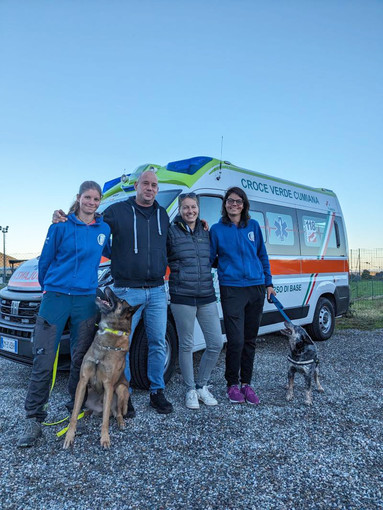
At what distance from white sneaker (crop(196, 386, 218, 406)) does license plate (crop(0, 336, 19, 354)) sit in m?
1.93

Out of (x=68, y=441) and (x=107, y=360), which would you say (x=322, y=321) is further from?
(x=68, y=441)

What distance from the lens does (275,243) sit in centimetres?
585

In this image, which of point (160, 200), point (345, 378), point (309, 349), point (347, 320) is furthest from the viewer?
point (347, 320)

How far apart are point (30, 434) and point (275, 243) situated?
4.18 metres

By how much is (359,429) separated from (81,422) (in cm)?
237

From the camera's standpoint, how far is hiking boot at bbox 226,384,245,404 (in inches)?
149

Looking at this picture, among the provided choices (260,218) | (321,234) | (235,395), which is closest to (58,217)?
(235,395)

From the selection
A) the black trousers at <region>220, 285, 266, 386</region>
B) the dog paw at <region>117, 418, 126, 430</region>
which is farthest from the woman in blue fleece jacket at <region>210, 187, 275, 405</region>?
the dog paw at <region>117, 418, 126, 430</region>

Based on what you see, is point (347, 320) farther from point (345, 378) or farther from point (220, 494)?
point (220, 494)

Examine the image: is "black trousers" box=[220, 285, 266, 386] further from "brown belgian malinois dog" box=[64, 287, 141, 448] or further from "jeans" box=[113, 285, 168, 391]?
"brown belgian malinois dog" box=[64, 287, 141, 448]

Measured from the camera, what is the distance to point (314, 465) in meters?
2.62

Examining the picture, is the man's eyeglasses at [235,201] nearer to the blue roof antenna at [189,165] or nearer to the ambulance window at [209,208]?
the ambulance window at [209,208]

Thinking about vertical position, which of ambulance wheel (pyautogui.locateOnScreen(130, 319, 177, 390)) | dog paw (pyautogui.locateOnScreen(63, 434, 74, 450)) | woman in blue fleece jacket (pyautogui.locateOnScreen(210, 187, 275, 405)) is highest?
woman in blue fleece jacket (pyautogui.locateOnScreen(210, 187, 275, 405))

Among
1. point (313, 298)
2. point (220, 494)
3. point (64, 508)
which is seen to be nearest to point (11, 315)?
point (64, 508)
